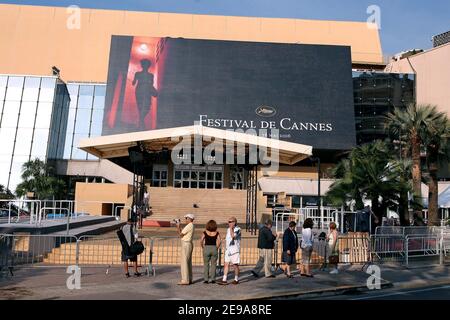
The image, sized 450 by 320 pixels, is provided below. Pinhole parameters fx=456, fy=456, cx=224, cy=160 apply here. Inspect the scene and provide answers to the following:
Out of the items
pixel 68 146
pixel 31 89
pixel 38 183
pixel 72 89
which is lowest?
pixel 38 183

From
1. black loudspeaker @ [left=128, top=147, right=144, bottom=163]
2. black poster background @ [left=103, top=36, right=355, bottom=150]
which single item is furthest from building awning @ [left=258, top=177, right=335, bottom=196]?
black loudspeaker @ [left=128, top=147, right=144, bottom=163]

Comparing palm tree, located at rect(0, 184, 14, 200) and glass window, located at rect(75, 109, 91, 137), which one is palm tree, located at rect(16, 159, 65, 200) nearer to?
palm tree, located at rect(0, 184, 14, 200)

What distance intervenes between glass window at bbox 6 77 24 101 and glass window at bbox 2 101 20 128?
0.73 meters

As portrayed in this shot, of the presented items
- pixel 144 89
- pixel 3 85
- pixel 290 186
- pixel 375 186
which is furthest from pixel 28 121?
pixel 375 186

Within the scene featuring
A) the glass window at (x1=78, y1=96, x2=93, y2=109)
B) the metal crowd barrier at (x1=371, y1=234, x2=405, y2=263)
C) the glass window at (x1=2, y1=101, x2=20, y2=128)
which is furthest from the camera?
the glass window at (x1=78, y1=96, x2=93, y2=109)

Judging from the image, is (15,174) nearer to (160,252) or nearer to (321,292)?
(160,252)

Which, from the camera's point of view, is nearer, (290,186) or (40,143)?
(290,186)

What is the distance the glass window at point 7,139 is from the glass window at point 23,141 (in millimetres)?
576

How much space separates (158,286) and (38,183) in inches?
1550

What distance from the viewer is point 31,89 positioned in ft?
187

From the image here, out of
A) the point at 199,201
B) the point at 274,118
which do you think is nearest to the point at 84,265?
the point at 199,201

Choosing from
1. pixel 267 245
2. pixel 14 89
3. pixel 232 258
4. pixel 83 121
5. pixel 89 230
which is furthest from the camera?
pixel 83 121

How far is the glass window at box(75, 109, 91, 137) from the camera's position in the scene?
5900 centimetres

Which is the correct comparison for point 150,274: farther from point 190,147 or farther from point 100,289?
point 190,147
